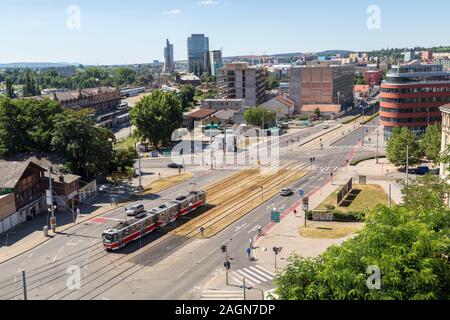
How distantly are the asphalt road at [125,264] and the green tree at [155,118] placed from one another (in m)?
50.4

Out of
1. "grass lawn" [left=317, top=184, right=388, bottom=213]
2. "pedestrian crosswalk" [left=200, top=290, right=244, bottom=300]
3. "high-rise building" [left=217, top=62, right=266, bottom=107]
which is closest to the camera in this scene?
"pedestrian crosswalk" [left=200, top=290, right=244, bottom=300]

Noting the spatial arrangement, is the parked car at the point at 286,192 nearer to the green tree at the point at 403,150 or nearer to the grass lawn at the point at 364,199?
the grass lawn at the point at 364,199

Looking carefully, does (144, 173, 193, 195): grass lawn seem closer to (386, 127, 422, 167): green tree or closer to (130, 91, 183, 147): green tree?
(130, 91, 183, 147): green tree

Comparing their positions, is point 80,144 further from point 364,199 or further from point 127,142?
point 127,142

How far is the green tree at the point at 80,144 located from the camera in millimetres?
69688

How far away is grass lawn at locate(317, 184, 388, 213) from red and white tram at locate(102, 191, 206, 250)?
53.4 ft

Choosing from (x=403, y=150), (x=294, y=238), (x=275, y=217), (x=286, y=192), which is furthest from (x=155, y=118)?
(x=294, y=238)

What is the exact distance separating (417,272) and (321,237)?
28517mm

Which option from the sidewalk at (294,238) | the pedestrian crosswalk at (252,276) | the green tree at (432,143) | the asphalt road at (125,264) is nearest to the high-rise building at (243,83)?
the green tree at (432,143)

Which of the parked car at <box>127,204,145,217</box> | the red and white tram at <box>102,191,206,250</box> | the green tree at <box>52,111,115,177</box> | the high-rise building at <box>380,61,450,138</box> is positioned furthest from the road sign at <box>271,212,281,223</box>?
the high-rise building at <box>380,61,450,138</box>

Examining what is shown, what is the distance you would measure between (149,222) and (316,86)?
130 meters

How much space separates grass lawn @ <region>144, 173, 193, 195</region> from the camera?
237 ft
